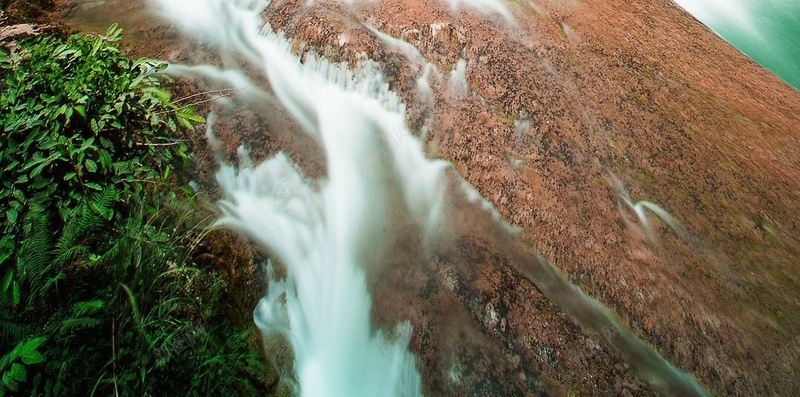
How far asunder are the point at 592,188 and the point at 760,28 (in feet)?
27.3

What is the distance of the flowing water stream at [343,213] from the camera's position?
3451mm

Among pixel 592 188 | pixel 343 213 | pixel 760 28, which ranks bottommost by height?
pixel 343 213

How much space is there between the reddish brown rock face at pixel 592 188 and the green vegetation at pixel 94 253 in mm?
1466

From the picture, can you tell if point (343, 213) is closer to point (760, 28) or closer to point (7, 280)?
point (7, 280)

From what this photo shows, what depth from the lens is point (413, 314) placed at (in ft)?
11.6

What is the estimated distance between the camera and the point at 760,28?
909 centimetres

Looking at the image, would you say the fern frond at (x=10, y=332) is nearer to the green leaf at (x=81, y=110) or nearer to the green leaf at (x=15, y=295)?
the green leaf at (x=15, y=295)

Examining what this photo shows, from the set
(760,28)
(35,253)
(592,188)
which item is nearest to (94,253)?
(35,253)

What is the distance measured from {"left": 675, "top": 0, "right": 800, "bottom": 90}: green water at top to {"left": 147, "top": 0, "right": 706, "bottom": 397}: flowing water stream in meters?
6.00

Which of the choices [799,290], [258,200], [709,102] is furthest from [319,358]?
[709,102]

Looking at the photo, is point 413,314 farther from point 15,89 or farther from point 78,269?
point 15,89

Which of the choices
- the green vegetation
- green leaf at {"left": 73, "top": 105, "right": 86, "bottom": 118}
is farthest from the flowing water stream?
green leaf at {"left": 73, "top": 105, "right": 86, "bottom": 118}

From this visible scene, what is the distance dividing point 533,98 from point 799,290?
10.4 ft

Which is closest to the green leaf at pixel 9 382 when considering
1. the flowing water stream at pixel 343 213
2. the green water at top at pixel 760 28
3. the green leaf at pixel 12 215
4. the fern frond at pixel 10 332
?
the fern frond at pixel 10 332
